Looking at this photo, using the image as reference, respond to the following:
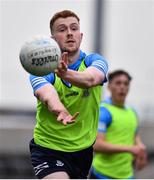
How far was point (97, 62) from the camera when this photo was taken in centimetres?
765

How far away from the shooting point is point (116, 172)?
10.8 m

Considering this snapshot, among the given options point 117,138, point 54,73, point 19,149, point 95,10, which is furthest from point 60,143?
point 95,10

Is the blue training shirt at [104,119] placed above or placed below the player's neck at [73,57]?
below

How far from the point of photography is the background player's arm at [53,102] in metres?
7.20

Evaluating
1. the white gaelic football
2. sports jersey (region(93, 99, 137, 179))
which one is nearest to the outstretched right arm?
the white gaelic football

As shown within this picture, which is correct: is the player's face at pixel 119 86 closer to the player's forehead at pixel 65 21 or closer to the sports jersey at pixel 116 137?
the sports jersey at pixel 116 137

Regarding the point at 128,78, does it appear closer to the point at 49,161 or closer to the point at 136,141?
the point at 136,141

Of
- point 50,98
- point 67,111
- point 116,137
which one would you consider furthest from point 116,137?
point 50,98

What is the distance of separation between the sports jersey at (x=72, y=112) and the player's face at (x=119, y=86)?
297 centimetres

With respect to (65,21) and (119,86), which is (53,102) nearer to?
(65,21)

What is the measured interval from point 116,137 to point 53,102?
347 centimetres

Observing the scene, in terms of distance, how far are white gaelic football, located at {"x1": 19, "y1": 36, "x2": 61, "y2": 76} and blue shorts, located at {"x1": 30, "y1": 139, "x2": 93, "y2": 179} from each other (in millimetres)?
999

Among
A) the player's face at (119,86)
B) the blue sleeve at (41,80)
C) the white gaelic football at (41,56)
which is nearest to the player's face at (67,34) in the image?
the blue sleeve at (41,80)

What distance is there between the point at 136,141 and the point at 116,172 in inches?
21.0
